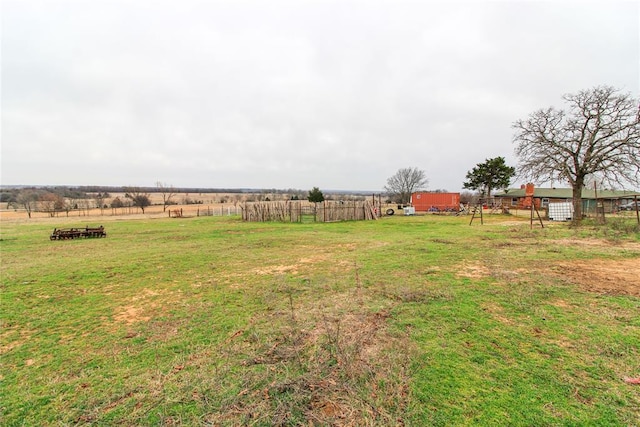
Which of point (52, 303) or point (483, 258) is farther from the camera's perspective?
point (483, 258)

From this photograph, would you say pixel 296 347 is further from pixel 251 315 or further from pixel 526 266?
pixel 526 266

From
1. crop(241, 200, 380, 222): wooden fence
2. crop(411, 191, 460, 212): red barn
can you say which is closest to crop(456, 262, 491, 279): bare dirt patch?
crop(241, 200, 380, 222): wooden fence

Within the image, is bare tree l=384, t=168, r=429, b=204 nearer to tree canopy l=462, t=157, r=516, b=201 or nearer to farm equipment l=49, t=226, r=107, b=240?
tree canopy l=462, t=157, r=516, b=201

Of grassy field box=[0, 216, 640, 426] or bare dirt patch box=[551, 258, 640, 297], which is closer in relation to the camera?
grassy field box=[0, 216, 640, 426]

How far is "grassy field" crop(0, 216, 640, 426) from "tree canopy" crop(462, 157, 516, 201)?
37.3m

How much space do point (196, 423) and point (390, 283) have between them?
4711 millimetres

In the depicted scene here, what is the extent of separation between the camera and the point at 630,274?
22.4 ft

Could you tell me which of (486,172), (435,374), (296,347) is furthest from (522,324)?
(486,172)

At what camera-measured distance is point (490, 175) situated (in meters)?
41.2

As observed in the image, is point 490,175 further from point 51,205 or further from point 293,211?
point 51,205

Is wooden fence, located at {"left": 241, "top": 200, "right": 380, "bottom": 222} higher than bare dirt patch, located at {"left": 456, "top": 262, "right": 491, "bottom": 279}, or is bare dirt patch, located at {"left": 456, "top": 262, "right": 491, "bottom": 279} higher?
wooden fence, located at {"left": 241, "top": 200, "right": 380, "bottom": 222}

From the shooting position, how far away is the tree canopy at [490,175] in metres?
40.0

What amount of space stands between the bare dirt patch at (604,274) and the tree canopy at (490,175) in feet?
114

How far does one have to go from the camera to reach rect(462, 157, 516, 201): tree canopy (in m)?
40.0
